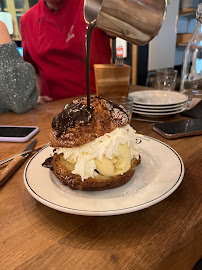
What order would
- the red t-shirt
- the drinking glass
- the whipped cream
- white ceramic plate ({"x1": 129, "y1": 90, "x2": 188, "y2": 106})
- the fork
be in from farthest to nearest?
the red t-shirt → the drinking glass → white ceramic plate ({"x1": 129, "y1": 90, "x2": 188, "y2": 106}) → the fork → the whipped cream

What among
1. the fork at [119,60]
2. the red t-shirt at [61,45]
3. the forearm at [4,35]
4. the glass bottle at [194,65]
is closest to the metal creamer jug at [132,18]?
the fork at [119,60]

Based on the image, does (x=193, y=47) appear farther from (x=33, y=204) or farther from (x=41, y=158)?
(x=33, y=204)

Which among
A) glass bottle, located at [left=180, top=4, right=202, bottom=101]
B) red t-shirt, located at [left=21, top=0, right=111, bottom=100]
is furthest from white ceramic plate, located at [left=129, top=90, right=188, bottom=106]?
red t-shirt, located at [left=21, top=0, right=111, bottom=100]

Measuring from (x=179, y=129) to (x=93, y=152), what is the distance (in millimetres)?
591

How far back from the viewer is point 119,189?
67 centimetres

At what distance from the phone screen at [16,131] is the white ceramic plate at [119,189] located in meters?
0.32

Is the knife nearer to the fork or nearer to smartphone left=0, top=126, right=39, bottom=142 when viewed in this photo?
smartphone left=0, top=126, right=39, bottom=142

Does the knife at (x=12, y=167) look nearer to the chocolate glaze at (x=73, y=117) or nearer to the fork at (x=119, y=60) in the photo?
the chocolate glaze at (x=73, y=117)

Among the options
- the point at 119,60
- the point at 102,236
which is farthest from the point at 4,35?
the point at 102,236

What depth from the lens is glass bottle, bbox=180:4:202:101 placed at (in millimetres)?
1480

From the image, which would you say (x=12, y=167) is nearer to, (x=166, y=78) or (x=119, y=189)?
(x=119, y=189)

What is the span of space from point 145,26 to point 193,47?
84 cm

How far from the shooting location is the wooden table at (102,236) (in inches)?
18.1

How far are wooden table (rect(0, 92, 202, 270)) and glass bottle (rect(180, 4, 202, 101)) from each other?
3.49 ft
